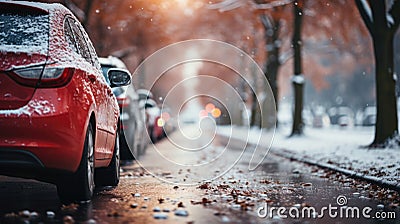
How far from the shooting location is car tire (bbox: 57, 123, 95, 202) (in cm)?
733

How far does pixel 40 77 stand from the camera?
680 centimetres

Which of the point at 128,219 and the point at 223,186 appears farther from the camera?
the point at 223,186

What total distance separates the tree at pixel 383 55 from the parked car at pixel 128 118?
669 cm

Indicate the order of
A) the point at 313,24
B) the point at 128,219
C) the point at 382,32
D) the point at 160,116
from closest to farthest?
the point at 128,219, the point at 382,32, the point at 160,116, the point at 313,24

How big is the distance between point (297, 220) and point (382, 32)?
13763 mm

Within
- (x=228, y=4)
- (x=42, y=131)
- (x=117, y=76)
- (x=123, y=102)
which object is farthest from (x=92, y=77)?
(x=228, y=4)

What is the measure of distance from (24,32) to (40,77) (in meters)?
0.65

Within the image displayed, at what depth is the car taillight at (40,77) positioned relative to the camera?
22.2 feet

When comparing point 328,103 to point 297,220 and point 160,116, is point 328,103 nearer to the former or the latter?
point 160,116

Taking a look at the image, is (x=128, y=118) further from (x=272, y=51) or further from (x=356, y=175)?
(x=272, y=51)

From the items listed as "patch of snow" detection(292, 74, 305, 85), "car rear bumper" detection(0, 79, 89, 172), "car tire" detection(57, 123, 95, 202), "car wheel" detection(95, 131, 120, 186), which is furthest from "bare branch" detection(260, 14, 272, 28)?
"car rear bumper" detection(0, 79, 89, 172)

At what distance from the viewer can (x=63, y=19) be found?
756cm

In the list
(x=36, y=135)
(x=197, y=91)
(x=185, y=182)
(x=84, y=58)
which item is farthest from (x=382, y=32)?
(x=197, y=91)

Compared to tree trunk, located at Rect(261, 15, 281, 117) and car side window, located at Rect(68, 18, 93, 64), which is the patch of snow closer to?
tree trunk, located at Rect(261, 15, 281, 117)
